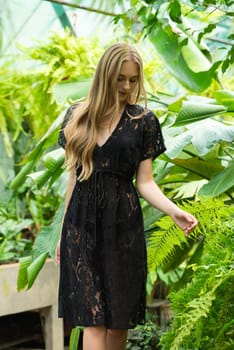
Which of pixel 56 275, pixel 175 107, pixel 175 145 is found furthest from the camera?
pixel 56 275

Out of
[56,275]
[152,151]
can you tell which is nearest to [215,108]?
[152,151]

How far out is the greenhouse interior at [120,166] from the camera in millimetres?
2820

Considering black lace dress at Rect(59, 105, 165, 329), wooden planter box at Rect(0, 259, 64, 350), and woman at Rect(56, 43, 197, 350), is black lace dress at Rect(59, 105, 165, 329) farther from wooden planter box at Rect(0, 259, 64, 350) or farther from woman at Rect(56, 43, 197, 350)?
wooden planter box at Rect(0, 259, 64, 350)

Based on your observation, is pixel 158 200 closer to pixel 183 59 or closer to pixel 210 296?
pixel 210 296

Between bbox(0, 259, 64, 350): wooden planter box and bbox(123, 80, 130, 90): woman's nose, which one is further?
bbox(0, 259, 64, 350): wooden planter box

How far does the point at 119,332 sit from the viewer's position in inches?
119

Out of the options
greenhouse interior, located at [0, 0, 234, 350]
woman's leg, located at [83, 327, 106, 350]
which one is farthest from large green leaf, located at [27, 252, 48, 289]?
woman's leg, located at [83, 327, 106, 350]

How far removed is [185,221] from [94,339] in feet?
1.78

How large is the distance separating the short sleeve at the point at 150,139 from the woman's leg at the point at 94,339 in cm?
64

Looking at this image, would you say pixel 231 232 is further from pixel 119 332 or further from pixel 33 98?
pixel 33 98

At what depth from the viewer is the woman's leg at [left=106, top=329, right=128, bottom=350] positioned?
9.89ft

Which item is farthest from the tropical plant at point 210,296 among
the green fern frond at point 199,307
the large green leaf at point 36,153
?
the large green leaf at point 36,153

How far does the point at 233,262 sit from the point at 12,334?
2573mm

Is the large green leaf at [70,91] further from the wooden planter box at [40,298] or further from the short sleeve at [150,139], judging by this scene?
the short sleeve at [150,139]
